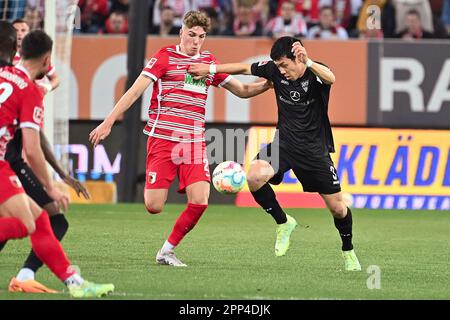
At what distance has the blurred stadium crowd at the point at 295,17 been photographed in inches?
739

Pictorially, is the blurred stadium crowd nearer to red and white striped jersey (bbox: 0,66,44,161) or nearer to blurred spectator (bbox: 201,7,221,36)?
blurred spectator (bbox: 201,7,221,36)

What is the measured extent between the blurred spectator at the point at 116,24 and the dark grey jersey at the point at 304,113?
29.2 ft

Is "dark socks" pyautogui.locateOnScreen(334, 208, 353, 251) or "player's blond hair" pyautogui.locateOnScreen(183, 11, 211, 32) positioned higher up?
"player's blond hair" pyautogui.locateOnScreen(183, 11, 211, 32)

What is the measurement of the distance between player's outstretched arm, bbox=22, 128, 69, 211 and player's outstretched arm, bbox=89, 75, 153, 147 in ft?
5.83

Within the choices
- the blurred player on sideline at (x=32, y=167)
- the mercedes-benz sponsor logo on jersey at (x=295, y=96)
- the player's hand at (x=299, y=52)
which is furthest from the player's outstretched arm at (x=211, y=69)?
the blurred player on sideline at (x=32, y=167)

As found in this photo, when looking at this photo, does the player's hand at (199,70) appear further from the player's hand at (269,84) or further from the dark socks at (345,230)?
the dark socks at (345,230)

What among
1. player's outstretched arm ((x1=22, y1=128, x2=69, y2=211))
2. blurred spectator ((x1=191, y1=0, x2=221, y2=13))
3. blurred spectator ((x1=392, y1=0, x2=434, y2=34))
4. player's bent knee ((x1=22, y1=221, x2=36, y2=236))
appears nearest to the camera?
player's outstretched arm ((x1=22, y1=128, x2=69, y2=211))

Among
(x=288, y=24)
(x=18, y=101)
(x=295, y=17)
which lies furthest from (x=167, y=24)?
(x=18, y=101)

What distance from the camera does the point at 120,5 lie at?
64.8ft

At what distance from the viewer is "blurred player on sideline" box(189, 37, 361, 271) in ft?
33.3

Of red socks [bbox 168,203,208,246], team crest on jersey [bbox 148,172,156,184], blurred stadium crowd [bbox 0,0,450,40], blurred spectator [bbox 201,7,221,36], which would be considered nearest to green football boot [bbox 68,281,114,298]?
red socks [bbox 168,203,208,246]

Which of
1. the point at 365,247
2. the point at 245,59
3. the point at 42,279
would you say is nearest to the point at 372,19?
the point at 245,59

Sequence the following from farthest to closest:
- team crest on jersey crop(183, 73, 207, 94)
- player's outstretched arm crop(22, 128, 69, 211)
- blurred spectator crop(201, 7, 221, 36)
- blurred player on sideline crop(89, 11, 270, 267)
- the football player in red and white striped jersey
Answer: blurred spectator crop(201, 7, 221, 36), the football player in red and white striped jersey, team crest on jersey crop(183, 73, 207, 94), blurred player on sideline crop(89, 11, 270, 267), player's outstretched arm crop(22, 128, 69, 211)

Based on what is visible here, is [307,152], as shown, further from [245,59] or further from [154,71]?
[245,59]
